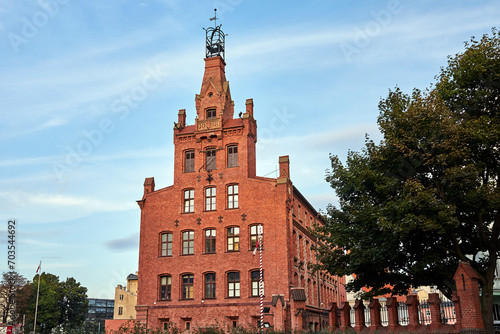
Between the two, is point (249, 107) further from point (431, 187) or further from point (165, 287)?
point (431, 187)

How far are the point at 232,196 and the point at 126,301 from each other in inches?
1809

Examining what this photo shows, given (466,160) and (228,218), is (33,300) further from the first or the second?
(466,160)

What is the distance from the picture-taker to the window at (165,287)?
42.2 m

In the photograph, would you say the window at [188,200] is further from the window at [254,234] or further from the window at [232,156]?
the window at [254,234]

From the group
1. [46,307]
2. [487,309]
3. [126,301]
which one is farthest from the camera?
[46,307]

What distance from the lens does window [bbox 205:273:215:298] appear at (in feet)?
134

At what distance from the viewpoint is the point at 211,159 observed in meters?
44.2

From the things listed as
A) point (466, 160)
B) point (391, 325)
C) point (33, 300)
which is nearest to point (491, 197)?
point (466, 160)

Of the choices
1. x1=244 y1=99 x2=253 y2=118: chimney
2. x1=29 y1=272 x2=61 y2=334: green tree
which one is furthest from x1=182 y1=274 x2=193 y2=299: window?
x1=29 y1=272 x2=61 y2=334: green tree

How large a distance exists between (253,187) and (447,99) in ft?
64.5

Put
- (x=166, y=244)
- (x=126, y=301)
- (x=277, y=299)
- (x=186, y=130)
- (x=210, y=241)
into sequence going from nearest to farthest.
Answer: (x=277, y=299)
(x=210, y=241)
(x=166, y=244)
(x=186, y=130)
(x=126, y=301)

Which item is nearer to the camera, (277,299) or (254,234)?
(277,299)

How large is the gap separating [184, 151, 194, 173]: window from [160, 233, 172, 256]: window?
20.6 feet

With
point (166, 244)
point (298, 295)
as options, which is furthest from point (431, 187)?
point (166, 244)
